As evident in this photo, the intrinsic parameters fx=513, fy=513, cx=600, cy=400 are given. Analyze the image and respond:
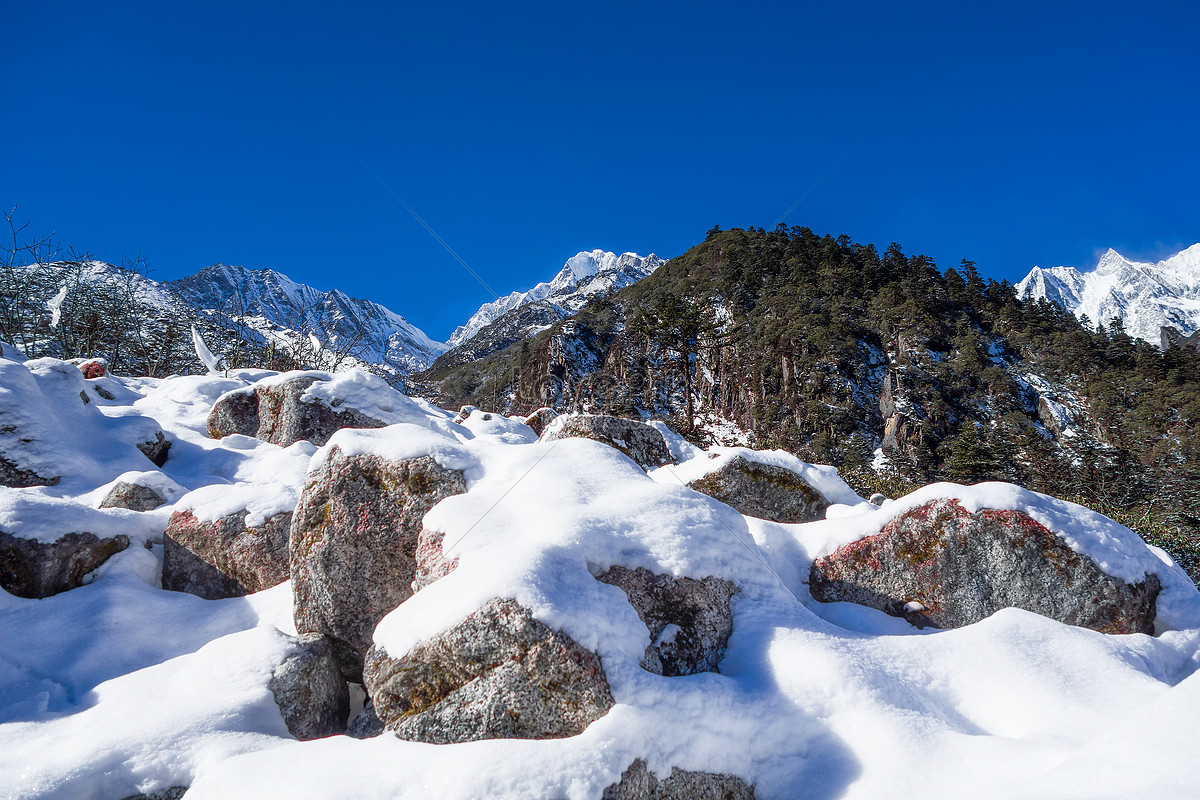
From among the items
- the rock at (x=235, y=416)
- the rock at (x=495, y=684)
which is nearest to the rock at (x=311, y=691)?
the rock at (x=495, y=684)

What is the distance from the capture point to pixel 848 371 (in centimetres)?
6356

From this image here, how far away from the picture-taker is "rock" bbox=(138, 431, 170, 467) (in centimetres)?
1173

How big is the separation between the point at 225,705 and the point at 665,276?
4167 inches

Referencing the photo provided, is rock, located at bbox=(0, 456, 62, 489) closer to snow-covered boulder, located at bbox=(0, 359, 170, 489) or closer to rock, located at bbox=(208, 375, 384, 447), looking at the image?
snow-covered boulder, located at bbox=(0, 359, 170, 489)

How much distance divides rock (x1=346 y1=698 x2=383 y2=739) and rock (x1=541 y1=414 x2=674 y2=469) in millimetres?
6540

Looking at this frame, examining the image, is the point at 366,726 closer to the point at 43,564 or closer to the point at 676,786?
the point at 676,786

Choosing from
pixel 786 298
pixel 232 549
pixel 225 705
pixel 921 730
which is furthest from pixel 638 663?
pixel 786 298

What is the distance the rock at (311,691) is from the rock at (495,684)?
3.91 feet

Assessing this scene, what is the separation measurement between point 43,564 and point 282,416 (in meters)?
7.63

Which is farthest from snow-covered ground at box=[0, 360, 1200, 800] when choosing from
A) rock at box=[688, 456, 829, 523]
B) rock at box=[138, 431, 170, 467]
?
rock at box=[138, 431, 170, 467]

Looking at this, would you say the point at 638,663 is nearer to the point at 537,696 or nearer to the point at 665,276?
the point at 537,696

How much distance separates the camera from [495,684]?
12.6 feet

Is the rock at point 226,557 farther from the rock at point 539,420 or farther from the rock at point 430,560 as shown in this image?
the rock at point 539,420

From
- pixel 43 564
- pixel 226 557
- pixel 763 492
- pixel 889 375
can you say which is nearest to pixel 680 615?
pixel 763 492
